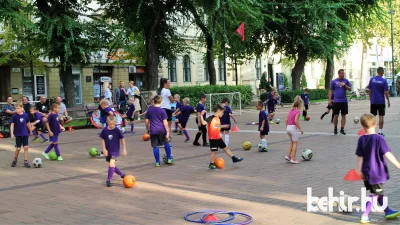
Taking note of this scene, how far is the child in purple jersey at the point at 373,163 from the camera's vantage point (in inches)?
237

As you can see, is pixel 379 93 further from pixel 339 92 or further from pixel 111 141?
pixel 111 141

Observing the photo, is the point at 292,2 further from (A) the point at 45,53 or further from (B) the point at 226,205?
(B) the point at 226,205

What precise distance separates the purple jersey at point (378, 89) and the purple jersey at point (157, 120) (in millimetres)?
6396

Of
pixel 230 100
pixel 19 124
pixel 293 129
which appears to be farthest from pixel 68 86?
pixel 293 129

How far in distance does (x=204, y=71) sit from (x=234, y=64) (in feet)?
23.2

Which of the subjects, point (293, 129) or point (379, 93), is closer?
point (293, 129)

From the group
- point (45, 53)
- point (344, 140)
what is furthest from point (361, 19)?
point (344, 140)

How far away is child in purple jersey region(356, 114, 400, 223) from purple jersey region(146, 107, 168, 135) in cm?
566

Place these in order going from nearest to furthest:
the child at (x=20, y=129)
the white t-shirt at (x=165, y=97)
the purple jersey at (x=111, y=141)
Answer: the purple jersey at (x=111, y=141) → the child at (x=20, y=129) → the white t-shirt at (x=165, y=97)

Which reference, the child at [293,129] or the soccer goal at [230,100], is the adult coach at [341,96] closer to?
the child at [293,129]

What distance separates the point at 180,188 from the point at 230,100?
19789 millimetres

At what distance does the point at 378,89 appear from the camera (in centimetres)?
1423

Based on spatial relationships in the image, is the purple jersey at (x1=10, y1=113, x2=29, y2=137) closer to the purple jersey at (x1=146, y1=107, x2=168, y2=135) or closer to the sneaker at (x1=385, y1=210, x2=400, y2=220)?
the purple jersey at (x1=146, y1=107, x2=168, y2=135)

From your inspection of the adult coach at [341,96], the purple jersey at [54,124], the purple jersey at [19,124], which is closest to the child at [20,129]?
the purple jersey at [19,124]
